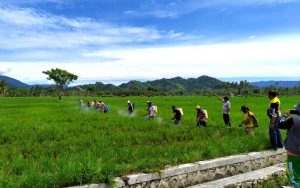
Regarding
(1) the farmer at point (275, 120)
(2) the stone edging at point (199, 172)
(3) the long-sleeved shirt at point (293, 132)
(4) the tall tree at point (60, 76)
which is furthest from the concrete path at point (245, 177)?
(4) the tall tree at point (60, 76)

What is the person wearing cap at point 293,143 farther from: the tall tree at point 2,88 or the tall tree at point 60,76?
the tall tree at point 2,88

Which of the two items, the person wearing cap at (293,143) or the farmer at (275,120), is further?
the farmer at (275,120)

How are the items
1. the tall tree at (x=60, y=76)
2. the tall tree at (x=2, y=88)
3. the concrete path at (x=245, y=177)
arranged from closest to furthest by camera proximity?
the concrete path at (x=245, y=177), the tall tree at (x=60, y=76), the tall tree at (x=2, y=88)

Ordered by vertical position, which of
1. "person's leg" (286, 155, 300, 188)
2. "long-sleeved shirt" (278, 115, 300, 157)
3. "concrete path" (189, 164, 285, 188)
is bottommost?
"concrete path" (189, 164, 285, 188)

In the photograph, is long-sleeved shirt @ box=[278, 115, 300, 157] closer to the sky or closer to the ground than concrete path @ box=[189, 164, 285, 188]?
closer to the sky

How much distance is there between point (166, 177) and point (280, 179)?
9.58 ft

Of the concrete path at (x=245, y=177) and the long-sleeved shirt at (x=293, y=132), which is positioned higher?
the long-sleeved shirt at (x=293, y=132)

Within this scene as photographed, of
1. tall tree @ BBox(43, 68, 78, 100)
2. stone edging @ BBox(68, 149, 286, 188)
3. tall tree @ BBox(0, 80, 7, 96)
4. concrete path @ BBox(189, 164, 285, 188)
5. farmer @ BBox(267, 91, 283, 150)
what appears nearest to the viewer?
stone edging @ BBox(68, 149, 286, 188)

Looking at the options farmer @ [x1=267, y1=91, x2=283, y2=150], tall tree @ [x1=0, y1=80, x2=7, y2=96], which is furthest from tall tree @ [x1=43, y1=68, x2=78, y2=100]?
farmer @ [x1=267, y1=91, x2=283, y2=150]

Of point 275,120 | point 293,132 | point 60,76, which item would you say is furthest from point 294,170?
point 60,76

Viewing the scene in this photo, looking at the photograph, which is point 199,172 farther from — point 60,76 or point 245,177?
point 60,76

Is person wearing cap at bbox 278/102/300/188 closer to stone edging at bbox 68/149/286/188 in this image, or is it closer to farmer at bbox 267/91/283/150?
stone edging at bbox 68/149/286/188

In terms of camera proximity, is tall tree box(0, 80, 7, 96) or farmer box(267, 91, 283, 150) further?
tall tree box(0, 80, 7, 96)

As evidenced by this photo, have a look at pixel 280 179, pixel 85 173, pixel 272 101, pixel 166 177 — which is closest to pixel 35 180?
pixel 85 173
